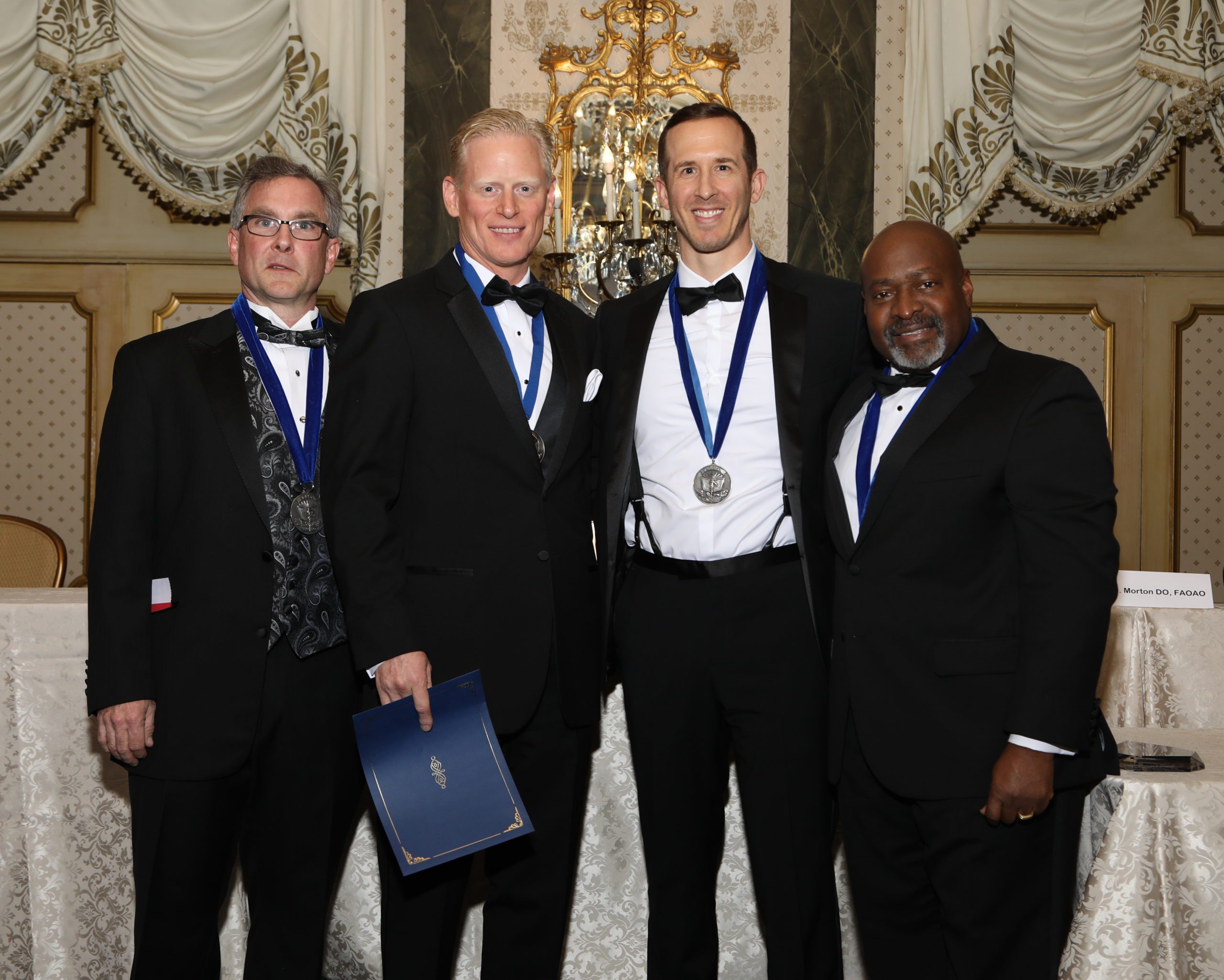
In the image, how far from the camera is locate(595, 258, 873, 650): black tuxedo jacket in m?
2.15

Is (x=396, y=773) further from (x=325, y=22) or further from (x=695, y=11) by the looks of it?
(x=695, y=11)

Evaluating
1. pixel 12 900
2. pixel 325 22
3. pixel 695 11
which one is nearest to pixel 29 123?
pixel 325 22

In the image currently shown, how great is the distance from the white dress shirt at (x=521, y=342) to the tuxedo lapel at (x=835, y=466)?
572 millimetres

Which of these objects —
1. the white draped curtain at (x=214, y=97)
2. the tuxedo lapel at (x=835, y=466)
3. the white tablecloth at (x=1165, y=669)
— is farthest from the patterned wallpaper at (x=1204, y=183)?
the tuxedo lapel at (x=835, y=466)

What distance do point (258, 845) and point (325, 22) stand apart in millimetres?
3916

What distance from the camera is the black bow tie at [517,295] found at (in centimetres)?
215

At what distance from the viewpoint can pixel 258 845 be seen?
2.10m

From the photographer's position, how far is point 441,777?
1.95 m

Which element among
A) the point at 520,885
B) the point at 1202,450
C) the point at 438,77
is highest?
the point at 438,77

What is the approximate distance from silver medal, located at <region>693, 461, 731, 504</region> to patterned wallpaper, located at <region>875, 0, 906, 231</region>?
11.1 feet

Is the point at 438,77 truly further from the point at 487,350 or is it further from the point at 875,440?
the point at 875,440

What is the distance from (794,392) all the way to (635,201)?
2.42 metres

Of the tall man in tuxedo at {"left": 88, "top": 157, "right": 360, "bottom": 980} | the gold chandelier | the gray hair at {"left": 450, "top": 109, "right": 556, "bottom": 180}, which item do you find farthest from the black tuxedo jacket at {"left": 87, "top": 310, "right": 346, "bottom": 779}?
the gold chandelier

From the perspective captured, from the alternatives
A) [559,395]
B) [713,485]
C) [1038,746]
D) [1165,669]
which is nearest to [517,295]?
[559,395]
